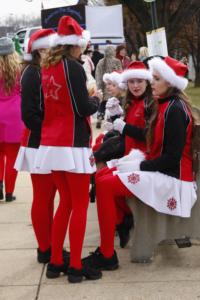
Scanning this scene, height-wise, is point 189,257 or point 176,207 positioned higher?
point 176,207

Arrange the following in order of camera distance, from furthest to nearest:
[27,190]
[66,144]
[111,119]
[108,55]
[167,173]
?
[108,55]
[27,190]
[111,119]
[167,173]
[66,144]

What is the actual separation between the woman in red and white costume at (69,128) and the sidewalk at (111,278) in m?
0.19

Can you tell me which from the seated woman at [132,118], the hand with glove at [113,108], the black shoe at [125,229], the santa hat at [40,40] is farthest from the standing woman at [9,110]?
the black shoe at [125,229]

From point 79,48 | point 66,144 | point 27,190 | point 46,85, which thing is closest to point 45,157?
point 66,144

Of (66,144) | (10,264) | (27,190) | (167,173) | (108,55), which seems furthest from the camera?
(108,55)

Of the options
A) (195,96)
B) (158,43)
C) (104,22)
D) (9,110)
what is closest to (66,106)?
(9,110)

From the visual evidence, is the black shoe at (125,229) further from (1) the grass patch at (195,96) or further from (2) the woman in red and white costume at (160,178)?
(1) the grass patch at (195,96)

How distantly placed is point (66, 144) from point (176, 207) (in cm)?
99

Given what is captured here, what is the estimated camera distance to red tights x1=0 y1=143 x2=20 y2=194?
678 centimetres

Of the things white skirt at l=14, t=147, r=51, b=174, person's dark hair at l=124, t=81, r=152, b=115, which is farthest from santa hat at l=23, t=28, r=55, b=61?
person's dark hair at l=124, t=81, r=152, b=115

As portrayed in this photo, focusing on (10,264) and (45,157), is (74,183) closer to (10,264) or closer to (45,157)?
(45,157)

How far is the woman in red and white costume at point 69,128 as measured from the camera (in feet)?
12.9

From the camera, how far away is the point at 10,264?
4.69m

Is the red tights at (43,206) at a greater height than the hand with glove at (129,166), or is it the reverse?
the hand with glove at (129,166)
